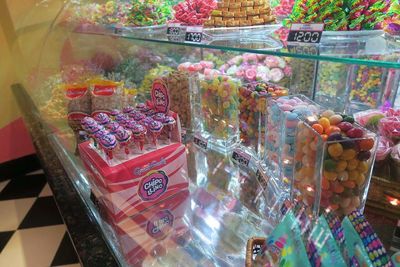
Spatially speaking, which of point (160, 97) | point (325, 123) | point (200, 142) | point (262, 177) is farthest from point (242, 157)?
point (325, 123)

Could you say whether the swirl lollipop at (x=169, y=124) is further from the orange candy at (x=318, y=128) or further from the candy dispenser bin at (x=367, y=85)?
the candy dispenser bin at (x=367, y=85)

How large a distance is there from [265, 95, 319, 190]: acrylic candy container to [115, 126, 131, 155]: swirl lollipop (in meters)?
0.53

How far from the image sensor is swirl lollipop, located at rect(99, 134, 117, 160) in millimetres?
1119

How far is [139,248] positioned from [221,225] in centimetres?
30

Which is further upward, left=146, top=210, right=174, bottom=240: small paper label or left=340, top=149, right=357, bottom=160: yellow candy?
left=340, top=149, right=357, bottom=160: yellow candy

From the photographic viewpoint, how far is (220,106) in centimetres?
152

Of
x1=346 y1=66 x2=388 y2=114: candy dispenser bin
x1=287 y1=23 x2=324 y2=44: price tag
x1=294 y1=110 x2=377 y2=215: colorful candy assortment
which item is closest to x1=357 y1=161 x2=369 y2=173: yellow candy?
x1=294 y1=110 x2=377 y2=215: colorful candy assortment

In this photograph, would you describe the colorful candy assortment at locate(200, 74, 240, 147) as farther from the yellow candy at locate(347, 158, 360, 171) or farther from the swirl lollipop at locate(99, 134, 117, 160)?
the yellow candy at locate(347, 158, 360, 171)

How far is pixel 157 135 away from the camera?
125cm

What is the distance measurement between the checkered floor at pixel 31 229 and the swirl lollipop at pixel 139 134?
1.28 m

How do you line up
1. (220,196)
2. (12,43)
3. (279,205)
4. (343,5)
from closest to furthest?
(343,5) → (279,205) → (220,196) → (12,43)

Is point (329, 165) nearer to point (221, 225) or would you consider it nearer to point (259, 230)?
point (259, 230)

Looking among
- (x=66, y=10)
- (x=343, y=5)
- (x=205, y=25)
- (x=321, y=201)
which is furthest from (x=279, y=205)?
(x=66, y=10)

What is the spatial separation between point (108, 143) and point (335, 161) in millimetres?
737
